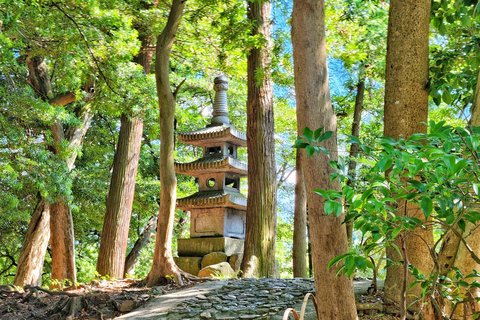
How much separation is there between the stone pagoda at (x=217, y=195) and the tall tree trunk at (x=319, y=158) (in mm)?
7473

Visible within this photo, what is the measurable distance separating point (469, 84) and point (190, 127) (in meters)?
12.6

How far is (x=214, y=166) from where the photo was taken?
11.4 m

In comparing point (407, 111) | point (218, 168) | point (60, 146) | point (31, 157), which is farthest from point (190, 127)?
point (407, 111)

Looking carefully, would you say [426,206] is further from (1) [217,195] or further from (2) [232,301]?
(1) [217,195]

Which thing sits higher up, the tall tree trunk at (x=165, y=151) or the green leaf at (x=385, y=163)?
the tall tree trunk at (x=165, y=151)

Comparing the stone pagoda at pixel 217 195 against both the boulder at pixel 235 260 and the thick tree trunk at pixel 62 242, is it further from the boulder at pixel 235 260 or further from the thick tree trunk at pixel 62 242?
the thick tree trunk at pixel 62 242

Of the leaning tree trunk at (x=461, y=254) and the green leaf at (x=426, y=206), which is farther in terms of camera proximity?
the leaning tree trunk at (x=461, y=254)

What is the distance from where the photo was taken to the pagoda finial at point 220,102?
1194 centimetres

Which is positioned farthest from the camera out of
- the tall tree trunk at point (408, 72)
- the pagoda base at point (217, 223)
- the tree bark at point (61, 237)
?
the pagoda base at point (217, 223)

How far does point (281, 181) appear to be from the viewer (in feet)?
60.8

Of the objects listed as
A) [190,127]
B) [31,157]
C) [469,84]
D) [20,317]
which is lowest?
[20,317]

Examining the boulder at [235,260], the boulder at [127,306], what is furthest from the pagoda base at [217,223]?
the boulder at [127,306]

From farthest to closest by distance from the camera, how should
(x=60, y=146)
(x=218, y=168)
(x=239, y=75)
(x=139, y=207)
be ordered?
(x=139, y=207), (x=239, y=75), (x=218, y=168), (x=60, y=146)

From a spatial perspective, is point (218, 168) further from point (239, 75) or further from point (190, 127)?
point (190, 127)
